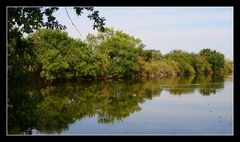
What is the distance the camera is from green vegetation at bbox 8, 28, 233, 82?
25.5 m

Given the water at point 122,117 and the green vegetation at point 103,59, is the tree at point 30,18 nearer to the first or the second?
the water at point 122,117

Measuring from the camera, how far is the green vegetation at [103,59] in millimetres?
25516

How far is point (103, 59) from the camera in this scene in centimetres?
3067

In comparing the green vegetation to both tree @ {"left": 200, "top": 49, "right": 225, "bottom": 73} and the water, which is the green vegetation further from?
the water

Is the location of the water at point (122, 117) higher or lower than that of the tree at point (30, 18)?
lower

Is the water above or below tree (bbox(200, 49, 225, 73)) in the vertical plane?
below

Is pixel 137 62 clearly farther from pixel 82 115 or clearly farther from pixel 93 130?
pixel 93 130

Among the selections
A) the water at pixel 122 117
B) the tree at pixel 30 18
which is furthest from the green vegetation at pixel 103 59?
the tree at pixel 30 18

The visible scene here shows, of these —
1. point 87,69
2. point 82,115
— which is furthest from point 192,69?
point 82,115

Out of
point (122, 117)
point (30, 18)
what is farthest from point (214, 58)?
point (30, 18)

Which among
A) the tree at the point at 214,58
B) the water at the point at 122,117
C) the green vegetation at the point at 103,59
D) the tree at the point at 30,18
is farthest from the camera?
the tree at the point at 214,58

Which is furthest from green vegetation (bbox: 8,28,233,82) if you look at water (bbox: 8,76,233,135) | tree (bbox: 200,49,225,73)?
water (bbox: 8,76,233,135)
